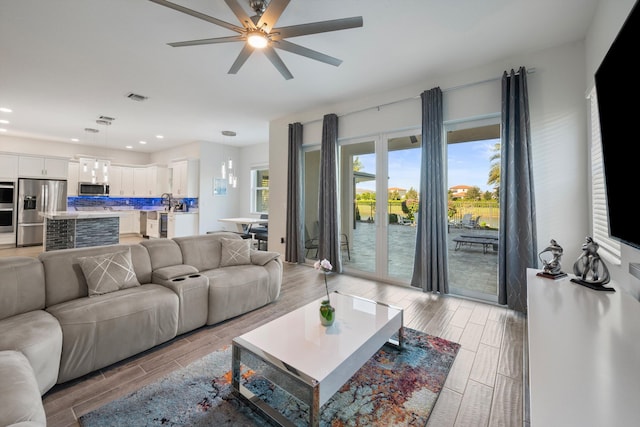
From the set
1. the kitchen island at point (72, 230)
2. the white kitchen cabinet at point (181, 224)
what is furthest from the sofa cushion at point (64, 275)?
the white kitchen cabinet at point (181, 224)

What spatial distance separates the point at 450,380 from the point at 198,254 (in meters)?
2.81

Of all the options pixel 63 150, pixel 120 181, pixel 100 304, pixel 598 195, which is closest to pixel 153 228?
pixel 120 181

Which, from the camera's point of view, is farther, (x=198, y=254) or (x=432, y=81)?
(x=432, y=81)

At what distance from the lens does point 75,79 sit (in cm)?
392

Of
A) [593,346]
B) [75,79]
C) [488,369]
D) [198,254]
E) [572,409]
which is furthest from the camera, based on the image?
[75,79]

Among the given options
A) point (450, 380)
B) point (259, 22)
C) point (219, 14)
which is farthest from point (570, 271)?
point (219, 14)

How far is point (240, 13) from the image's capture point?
203 centimetres

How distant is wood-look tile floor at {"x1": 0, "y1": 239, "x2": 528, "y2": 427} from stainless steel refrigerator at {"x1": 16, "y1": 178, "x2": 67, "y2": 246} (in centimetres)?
692

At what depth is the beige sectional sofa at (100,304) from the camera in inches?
63.5

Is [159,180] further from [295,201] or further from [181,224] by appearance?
[295,201]

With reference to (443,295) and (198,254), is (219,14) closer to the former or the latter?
(198,254)

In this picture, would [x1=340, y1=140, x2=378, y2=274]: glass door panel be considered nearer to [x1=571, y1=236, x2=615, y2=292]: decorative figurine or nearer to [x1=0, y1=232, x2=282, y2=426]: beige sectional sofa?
[x1=0, y1=232, x2=282, y2=426]: beige sectional sofa

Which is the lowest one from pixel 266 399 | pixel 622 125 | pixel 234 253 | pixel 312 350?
pixel 266 399

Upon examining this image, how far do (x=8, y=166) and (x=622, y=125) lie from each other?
1032 cm
